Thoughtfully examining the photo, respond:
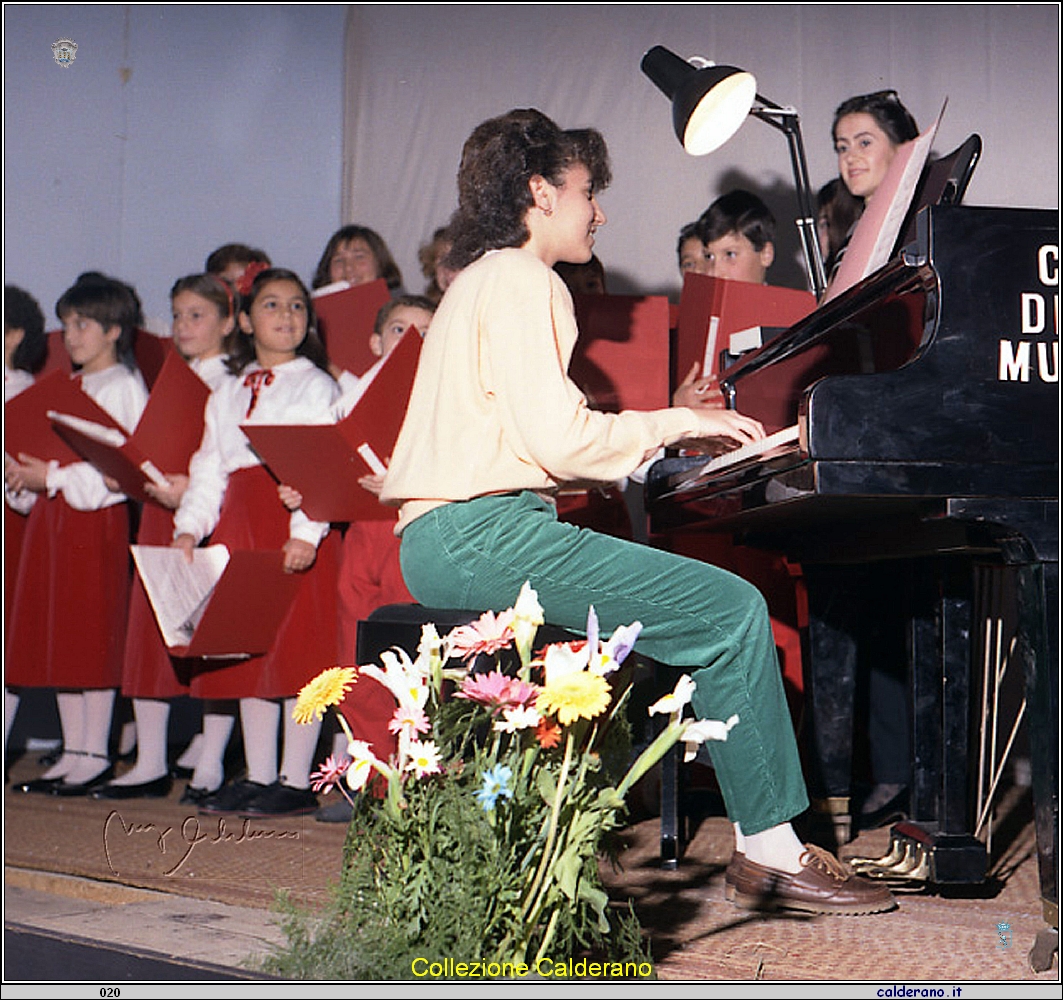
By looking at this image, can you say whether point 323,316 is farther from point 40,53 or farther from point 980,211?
point 980,211

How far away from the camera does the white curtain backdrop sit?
3100 mm

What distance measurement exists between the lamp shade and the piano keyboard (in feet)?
2.58

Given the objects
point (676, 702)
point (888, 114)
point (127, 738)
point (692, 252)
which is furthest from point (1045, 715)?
point (127, 738)

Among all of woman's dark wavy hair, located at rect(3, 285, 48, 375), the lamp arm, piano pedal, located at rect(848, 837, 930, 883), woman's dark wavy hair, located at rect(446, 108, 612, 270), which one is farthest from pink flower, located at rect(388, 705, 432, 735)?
woman's dark wavy hair, located at rect(3, 285, 48, 375)

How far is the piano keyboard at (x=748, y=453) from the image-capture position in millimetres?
1717

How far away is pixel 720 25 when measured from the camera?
10.9 feet

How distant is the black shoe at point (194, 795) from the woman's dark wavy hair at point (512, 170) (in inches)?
62.3

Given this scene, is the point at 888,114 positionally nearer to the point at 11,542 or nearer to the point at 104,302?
the point at 104,302

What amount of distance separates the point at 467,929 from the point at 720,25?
103 inches

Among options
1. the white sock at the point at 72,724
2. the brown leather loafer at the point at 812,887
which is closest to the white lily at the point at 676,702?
the brown leather loafer at the point at 812,887

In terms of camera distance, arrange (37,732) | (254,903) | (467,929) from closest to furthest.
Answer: (467,929), (254,903), (37,732)

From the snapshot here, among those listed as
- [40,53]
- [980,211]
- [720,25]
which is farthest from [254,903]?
[720,25]

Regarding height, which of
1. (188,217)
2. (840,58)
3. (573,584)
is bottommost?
(573,584)

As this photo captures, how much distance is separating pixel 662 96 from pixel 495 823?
2.44m
